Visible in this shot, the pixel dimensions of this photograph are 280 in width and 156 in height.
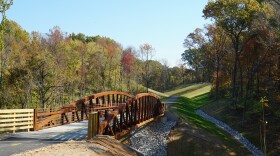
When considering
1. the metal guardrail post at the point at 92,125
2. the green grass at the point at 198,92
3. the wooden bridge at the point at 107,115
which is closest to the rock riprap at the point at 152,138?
the wooden bridge at the point at 107,115

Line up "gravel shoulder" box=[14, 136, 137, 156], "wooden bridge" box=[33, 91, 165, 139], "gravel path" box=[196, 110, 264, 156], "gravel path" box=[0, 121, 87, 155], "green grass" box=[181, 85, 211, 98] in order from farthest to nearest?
"green grass" box=[181, 85, 211, 98] < "gravel path" box=[196, 110, 264, 156] < "wooden bridge" box=[33, 91, 165, 139] < "gravel path" box=[0, 121, 87, 155] < "gravel shoulder" box=[14, 136, 137, 156]

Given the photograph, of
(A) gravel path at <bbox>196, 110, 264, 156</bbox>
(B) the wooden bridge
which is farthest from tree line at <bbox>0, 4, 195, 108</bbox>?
(A) gravel path at <bbox>196, 110, 264, 156</bbox>

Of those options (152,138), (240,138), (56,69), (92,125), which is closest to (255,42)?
(240,138)

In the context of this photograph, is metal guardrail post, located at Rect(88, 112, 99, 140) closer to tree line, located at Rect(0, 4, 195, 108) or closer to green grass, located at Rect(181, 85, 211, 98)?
tree line, located at Rect(0, 4, 195, 108)

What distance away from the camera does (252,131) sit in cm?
3316

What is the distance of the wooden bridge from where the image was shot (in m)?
17.9

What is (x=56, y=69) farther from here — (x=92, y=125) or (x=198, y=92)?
(x=198, y=92)

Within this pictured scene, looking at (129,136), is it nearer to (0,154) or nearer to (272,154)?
(272,154)

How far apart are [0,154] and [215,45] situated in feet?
177

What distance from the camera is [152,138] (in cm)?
3114

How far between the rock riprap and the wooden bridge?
1275mm

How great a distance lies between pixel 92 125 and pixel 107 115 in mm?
2643

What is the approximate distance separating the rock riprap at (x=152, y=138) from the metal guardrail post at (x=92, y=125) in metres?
9.95

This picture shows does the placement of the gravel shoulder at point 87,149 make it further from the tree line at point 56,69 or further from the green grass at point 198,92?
the green grass at point 198,92
